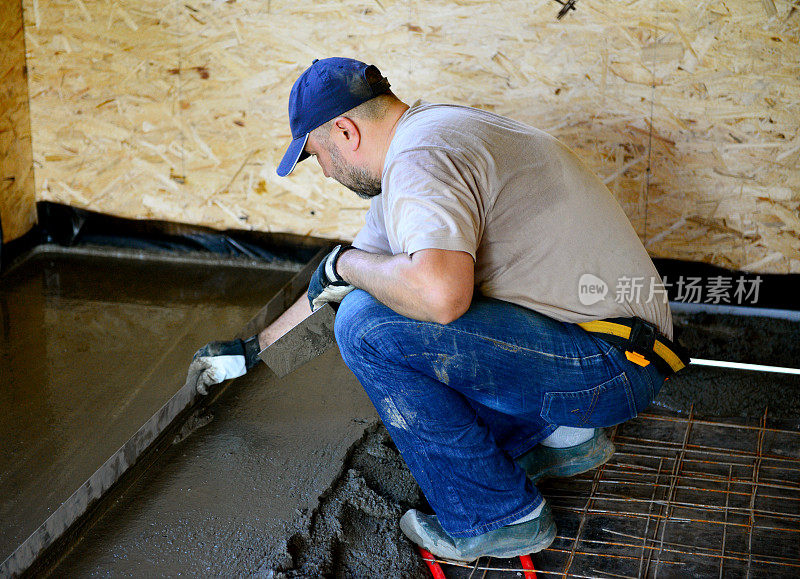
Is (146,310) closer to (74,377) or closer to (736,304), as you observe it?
(74,377)

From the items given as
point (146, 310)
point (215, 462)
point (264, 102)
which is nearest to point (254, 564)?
point (215, 462)

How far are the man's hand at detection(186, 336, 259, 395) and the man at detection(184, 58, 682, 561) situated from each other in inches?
18.7

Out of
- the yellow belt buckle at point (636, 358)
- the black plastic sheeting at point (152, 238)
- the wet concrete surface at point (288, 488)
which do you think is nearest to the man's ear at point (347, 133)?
the yellow belt buckle at point (636, 358)

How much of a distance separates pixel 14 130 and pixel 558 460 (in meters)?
3.09

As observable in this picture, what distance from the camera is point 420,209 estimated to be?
5.52 ft

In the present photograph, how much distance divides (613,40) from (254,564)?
8.51 ft

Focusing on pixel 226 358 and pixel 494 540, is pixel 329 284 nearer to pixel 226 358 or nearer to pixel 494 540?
pixel 226 358

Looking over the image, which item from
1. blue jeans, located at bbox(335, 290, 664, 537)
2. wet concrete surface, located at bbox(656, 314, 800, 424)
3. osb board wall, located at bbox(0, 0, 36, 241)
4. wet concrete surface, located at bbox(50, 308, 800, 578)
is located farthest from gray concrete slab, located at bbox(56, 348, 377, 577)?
osb board wall, located at bbox(0, 0, 36, 241)

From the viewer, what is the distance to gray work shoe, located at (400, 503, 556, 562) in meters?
2.00

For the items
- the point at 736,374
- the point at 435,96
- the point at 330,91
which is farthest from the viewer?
→ the point at 435,96

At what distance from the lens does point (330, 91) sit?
194cm

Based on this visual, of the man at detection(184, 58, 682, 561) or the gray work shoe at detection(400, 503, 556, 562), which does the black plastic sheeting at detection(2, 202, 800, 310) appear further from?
the gray work shoe at detection(400, 503, 556, 562)

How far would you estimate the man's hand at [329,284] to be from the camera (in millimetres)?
2115

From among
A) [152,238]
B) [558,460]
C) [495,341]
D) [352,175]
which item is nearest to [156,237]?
[152,238]
